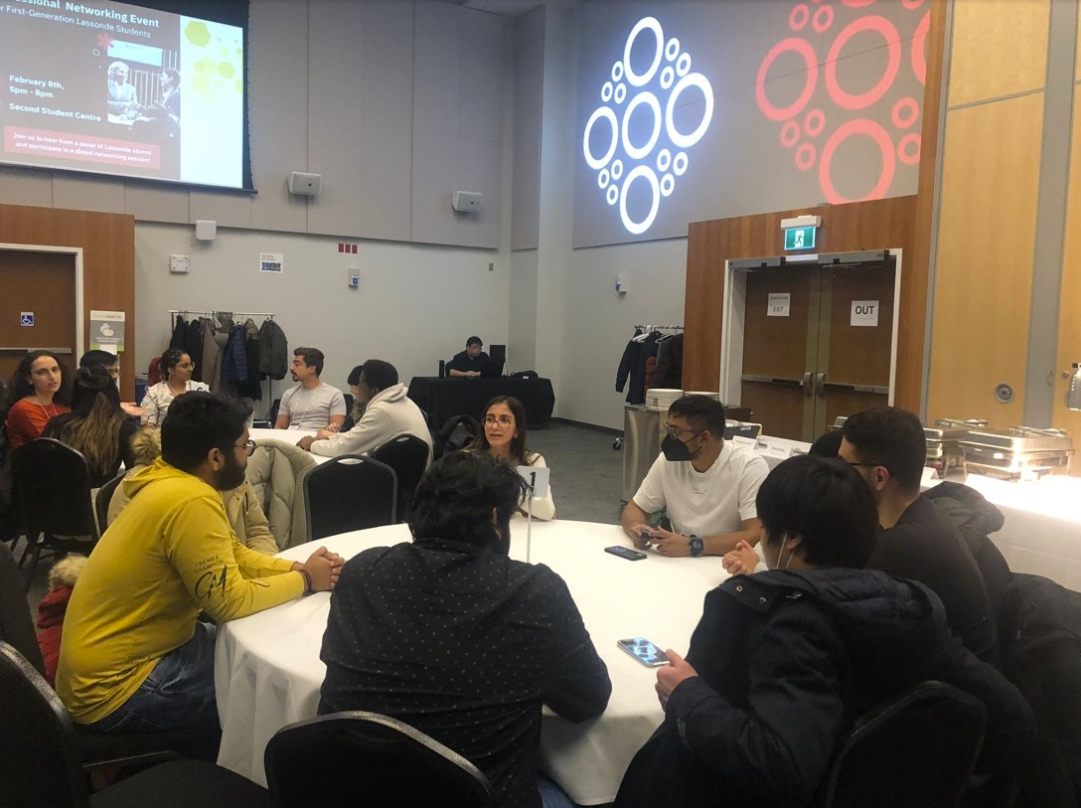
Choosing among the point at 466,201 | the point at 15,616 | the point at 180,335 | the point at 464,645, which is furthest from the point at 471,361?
the point at 464,645

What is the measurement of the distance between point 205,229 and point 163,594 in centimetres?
734

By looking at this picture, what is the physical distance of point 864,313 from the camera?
5.62m

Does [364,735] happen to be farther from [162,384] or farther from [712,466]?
[162,384]

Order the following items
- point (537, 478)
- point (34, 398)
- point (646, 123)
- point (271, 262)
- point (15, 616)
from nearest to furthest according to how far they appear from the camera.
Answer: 1. point (15, 616)
2. point (537, 478)
3. point (34, 398)
4. point (646, 123)
5. point (271, 262)

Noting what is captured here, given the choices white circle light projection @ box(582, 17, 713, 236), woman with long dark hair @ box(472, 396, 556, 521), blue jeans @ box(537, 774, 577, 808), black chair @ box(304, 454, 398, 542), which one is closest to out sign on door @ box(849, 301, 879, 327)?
white circle light projection @ box(582, 17, 713, 236)

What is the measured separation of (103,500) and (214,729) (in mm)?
1226

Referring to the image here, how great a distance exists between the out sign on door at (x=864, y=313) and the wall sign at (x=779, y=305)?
1.73ft

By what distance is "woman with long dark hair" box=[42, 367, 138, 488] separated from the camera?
3787mm

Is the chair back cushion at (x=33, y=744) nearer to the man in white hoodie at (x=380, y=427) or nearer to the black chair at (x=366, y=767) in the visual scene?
the black chair at (x=366, y=767)

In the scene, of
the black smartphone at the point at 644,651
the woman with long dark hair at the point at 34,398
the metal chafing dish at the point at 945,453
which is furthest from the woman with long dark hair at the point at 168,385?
the metal chafing dish at the point at 945,453

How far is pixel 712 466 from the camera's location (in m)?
2.89

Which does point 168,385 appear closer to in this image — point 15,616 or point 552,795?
point 15,616

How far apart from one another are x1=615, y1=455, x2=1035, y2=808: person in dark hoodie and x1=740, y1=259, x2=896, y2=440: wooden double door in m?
4.19

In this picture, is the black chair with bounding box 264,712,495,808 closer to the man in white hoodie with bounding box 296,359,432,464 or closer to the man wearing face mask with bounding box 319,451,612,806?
the man wearing face mask with bounding box 319,451,612,806
